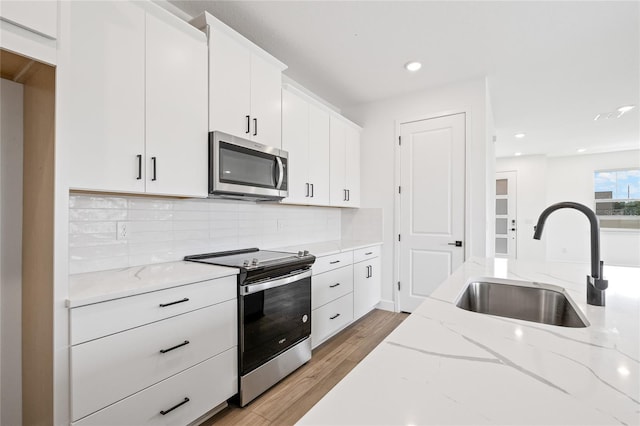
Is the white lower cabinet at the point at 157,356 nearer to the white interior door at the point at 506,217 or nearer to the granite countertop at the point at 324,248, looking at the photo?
the granite countertop at the point at 324,248

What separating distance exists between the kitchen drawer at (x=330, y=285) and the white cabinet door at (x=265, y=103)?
1.22 m

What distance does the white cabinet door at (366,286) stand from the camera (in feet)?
10.6

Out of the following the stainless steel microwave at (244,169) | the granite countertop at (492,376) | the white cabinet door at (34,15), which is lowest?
the granite countertop at (492,376)

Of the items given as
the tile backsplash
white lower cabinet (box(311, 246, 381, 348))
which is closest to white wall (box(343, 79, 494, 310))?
white lower cabinet (box(311, 246, 381, 348))

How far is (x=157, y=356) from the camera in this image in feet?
4.69

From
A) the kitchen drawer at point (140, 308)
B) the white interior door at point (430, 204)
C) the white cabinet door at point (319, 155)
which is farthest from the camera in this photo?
the white interior door at point (430, 204)

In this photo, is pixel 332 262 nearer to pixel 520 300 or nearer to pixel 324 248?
pixel 324 248

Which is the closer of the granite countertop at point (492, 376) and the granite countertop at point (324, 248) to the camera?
the granite countertop at point (492, 376)

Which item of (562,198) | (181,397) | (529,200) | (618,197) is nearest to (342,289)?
(181,397)

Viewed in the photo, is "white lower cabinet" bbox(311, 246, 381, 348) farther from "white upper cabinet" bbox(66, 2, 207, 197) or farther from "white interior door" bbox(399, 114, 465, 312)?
"white upper cabinet" bbox(66, 2, 207, 197)

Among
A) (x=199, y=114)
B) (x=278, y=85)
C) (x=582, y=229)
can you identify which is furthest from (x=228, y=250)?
(x=582, y=229)

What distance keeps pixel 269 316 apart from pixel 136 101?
148cm

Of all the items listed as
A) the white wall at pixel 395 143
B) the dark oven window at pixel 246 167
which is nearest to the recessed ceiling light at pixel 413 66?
the white wall at pixel 395 143

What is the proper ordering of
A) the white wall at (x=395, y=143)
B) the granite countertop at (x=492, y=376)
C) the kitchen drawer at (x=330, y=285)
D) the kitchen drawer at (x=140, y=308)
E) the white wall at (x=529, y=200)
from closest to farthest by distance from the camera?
1. the granite countertop at (x=492, y=376)
2. the kitchen drawer at (x=140, y=308)
3. the kitchen drawer at (x=330, y=285)
4. the white wall at (x=395, y=143)
5. the white wall at (x=529, y=200)
